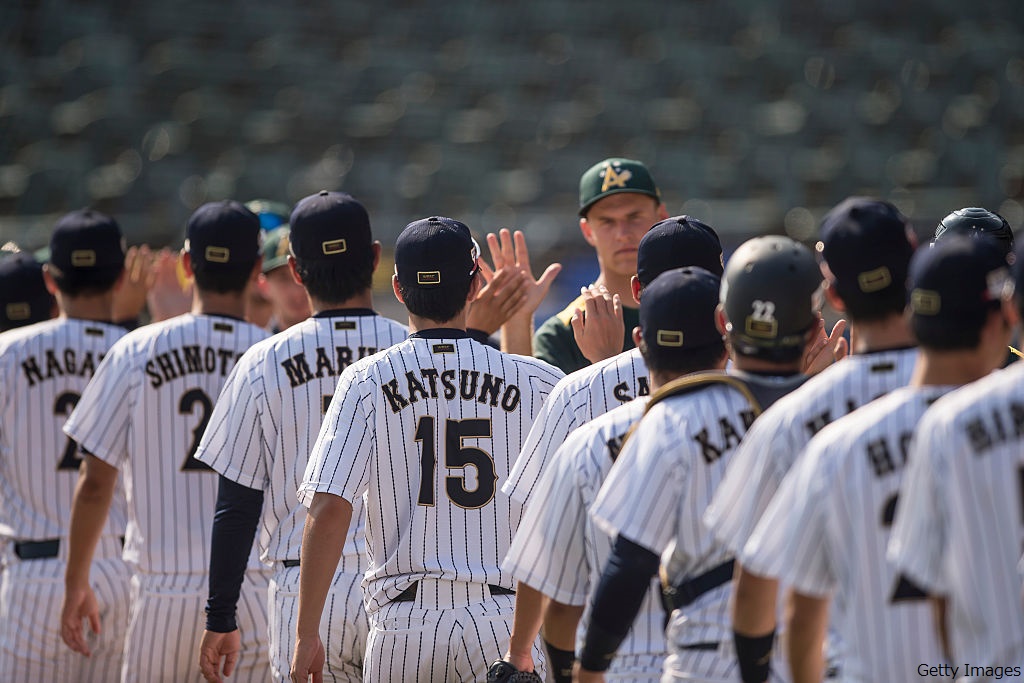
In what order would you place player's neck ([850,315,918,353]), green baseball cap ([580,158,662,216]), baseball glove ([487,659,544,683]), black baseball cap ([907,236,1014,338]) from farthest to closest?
green baseball cap ([580,158,662,216]), baseball glove ([487,659,544,683]), player's neck ([850,315,918,353]), black baseball cap ([907,236,1014,338])

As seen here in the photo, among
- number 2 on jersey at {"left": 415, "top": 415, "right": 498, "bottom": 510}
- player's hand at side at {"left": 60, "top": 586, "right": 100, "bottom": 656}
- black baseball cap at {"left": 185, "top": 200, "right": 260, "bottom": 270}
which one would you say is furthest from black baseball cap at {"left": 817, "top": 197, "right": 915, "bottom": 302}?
player's hand at side at {"left": 60, "top": 586, "right": 100, "bottom": 656}

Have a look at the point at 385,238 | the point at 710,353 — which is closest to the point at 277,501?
the point at 710,353

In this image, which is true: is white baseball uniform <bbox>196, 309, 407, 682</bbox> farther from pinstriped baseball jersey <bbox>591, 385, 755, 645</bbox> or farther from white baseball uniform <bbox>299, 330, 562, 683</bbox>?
pinstriped baseball jersey <bbox>591, 385, 755, 645</bbox>

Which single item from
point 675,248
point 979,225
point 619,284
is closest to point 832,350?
point 979,225

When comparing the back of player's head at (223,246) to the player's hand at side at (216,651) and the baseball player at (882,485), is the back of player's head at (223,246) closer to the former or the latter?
the player's hand at side at (216,651)

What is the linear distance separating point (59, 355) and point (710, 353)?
2.93 metres

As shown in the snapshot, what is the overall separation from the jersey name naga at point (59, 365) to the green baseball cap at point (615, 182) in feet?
6.60

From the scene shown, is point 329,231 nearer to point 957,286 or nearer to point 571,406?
point 571,406

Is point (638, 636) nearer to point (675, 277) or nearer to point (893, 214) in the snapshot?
point (675, 277)

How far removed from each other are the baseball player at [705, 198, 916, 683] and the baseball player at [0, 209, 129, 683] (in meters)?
3.02

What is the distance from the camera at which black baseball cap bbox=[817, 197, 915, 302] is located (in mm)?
2438

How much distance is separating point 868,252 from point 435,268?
1294 millimetres

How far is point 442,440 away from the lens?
334cm

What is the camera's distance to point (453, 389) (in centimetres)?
335
